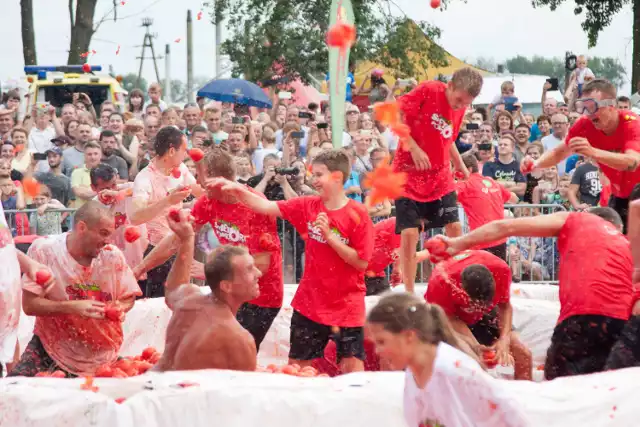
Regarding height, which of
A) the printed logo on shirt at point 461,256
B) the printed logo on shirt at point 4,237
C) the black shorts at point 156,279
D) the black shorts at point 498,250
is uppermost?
the printed logo on shirt at point 4,237

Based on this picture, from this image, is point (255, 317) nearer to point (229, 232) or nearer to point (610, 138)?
point (229, 232)

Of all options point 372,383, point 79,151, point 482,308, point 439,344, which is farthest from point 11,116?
point 439,344

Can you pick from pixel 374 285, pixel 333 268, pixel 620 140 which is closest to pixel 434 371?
pixel 333 268

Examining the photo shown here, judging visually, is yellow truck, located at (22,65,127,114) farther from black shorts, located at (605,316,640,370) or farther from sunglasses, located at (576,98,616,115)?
black shorts, located at (605,316,640,370)

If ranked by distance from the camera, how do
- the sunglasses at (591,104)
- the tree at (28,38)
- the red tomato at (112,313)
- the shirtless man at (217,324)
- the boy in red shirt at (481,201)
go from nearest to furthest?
the shirtless man at (217,324) < the red tomato at (112,313) < the sunglasses at (591,104) < the boy in red shirt at (481,201) < the tree at (28,38)

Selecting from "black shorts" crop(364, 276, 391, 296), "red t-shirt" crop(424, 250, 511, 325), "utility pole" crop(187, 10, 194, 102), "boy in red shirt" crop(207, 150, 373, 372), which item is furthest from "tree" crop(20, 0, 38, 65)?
"red t-shirt" crop(424, 250, 511, 325)

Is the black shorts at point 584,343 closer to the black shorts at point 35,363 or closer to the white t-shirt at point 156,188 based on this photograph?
the black shorts at point 35,363

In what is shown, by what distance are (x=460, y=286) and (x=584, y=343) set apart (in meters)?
A: 1.03

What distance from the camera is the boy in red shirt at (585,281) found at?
5562 mm

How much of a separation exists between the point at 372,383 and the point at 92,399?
1.31 metres

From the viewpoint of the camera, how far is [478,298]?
6445 millimetres

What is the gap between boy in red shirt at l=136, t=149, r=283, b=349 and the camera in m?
7.10

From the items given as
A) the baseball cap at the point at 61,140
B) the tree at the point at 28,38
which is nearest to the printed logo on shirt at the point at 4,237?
the baseball cap at the point at 61,140

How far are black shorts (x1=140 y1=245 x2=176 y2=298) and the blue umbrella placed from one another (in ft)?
20.6
